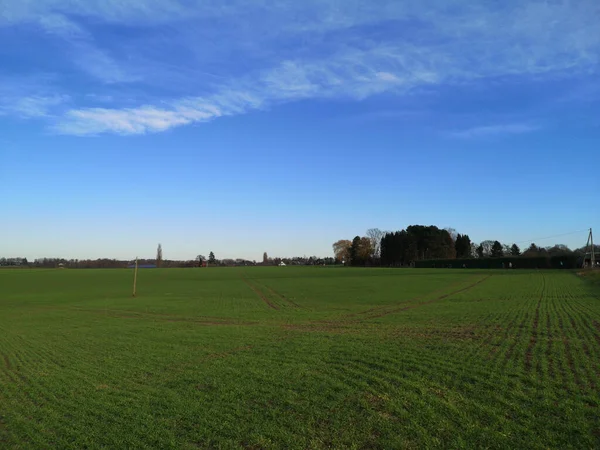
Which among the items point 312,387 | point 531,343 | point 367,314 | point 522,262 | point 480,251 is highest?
point 480,251

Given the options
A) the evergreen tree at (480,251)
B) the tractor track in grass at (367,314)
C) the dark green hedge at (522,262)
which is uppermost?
the evergreen tree at (480,251)

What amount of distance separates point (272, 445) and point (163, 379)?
5.19m

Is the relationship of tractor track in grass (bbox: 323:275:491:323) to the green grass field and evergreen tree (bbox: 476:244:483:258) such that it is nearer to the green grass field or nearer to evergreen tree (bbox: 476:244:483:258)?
the green grass field

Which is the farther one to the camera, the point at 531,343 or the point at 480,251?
the point at 480,251

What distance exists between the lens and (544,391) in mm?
8680

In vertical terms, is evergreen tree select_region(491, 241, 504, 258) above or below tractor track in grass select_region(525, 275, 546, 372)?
above

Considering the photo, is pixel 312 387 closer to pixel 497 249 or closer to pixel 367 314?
pixel 367 314

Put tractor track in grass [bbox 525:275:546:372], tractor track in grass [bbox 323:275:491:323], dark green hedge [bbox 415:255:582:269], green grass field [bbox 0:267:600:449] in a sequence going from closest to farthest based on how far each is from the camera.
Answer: green grass field [bbox 0:267:600:449] → tractor track in grass [bbox 525:275:546:372] → tractor track in grass [bbox 323:275:491:323] → dark green hedge [bbox 415:255:582:269]

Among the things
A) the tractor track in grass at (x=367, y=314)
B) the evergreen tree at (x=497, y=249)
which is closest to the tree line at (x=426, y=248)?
the evergreen tree at (x=497, y=249)

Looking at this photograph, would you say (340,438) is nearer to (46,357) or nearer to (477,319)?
(46,357)

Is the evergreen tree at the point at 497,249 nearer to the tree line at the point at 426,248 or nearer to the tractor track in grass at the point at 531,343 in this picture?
the tree line at the point at 426,248

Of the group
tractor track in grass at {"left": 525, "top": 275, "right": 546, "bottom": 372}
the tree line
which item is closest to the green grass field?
tractor track in grass at {"left": 525, "top": 275, "right": 546, "bottom": 372}

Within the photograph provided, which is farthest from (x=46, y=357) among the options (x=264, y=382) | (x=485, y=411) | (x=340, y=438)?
(x=485, y=411)

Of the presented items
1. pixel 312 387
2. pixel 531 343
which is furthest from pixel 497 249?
pixel 312 387
